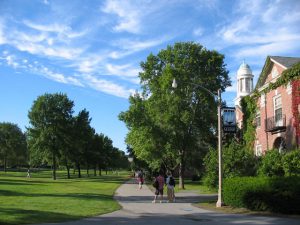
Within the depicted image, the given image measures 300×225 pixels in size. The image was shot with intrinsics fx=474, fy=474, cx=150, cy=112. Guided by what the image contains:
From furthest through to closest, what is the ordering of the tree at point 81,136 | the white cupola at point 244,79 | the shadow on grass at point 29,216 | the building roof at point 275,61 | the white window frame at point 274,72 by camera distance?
the tree at point 81,136, the white cupola at point 244,79, the white window frame at point 274,72, the building roof at point 275,61, the shadow on grass at point 29,216

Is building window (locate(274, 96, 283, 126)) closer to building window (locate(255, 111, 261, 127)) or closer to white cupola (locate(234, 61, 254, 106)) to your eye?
building window (locate(255, 111, 261, 127))

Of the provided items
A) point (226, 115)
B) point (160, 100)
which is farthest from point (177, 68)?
point (226, 115)

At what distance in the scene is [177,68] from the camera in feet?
148

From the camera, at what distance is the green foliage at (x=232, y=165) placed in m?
28.9

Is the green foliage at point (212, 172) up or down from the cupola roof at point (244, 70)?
down

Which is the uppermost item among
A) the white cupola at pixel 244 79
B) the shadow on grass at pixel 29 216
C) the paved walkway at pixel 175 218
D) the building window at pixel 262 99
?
the white cupola at pixel 244 79

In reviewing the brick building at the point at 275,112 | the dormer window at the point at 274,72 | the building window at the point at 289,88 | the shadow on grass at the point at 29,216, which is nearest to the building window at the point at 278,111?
the brick building at the point at 275,112

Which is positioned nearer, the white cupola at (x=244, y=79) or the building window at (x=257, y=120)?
the building window at (x=257, y=120)

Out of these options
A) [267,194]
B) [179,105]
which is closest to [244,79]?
[179,105]

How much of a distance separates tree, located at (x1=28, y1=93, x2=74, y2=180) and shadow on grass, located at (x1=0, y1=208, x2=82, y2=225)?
169ft

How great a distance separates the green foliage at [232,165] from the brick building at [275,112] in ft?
18.3

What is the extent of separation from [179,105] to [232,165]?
1647 centimetres

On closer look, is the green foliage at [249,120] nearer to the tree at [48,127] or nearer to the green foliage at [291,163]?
the green foliage at [291,163]

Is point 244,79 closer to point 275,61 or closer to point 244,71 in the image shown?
point 244,71
